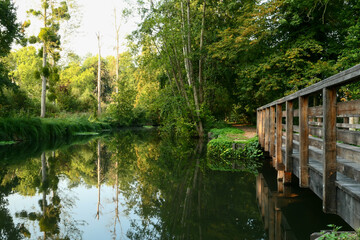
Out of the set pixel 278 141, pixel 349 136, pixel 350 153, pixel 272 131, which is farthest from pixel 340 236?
pixel 272 131

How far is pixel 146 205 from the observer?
5109 mm

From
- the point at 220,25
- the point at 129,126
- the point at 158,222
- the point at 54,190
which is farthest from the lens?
the point at 129,126

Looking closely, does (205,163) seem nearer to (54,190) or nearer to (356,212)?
(54,190)

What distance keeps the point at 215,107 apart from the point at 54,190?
1729cm

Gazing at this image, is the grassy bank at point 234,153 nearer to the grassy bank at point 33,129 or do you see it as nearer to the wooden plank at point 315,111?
the wooden plank at point 315,111

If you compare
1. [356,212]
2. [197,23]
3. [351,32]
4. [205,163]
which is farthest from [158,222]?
[197,23]

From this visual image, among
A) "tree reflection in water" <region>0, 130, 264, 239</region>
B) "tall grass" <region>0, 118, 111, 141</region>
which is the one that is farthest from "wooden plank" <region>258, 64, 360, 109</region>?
"tall grass" <region>0, 118, 111, 141</region>

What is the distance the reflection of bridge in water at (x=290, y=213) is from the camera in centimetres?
383

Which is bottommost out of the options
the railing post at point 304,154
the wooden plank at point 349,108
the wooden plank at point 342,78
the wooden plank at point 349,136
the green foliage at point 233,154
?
the green foliage at point 233,154

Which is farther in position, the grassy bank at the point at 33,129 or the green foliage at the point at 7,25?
the green foliage at the point at 7,25

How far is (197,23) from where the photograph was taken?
1742 cm

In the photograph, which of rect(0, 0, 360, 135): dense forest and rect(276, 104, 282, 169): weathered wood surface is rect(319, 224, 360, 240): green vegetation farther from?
rect(0, 0, 360, 135): dense forest

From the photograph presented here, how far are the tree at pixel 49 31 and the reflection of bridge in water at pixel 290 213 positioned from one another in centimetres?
2040

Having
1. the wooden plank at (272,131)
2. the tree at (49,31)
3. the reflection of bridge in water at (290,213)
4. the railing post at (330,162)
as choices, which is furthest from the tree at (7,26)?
the railing post at (330,162)
